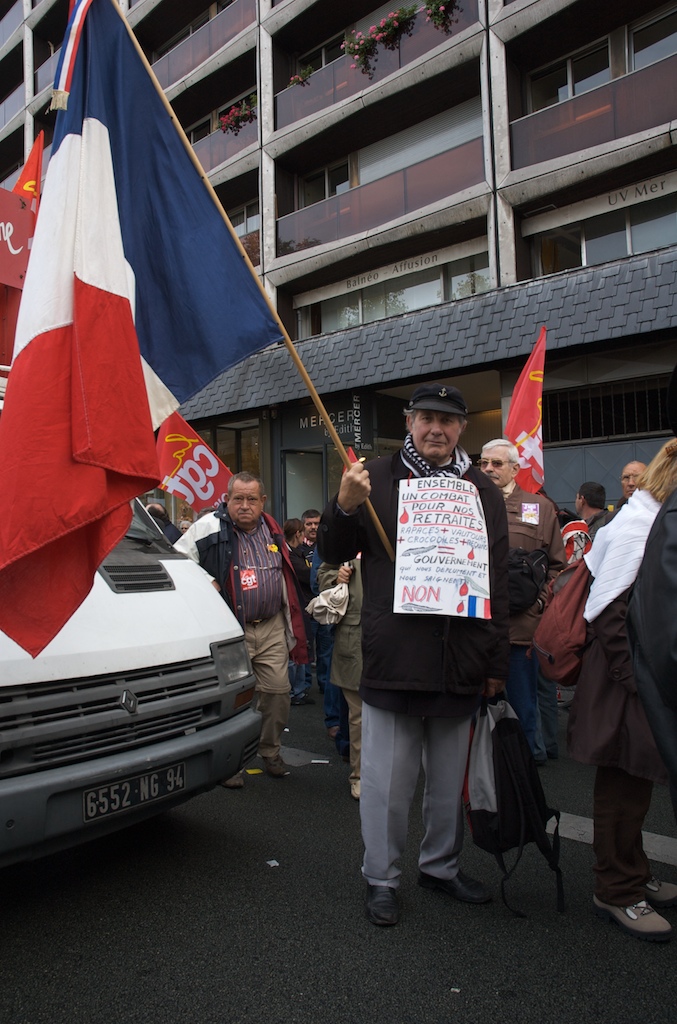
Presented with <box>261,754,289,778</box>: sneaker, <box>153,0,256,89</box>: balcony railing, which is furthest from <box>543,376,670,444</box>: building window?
<box>153,0,256,89</box>: balcony railing

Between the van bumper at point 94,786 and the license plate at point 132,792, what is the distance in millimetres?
13

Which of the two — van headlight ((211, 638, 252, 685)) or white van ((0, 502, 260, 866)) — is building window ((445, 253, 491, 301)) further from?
white van ((0, 502, 260, 866))

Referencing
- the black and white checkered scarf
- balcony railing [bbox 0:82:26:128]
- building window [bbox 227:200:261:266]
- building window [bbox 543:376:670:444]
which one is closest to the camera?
the black and white checkered scarf

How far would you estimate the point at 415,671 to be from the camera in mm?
3020

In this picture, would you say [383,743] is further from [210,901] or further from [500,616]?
[210,901]

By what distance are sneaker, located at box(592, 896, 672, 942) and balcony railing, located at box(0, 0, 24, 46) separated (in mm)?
31457

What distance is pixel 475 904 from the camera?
317cm

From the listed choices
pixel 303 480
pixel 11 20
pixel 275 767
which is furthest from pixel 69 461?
pixel 11 20

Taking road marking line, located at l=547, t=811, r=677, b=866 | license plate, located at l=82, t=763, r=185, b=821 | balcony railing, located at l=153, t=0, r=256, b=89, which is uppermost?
balcony railing, located at l=153, t=0, r=256, b=89

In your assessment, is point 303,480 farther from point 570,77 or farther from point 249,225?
point 570,77

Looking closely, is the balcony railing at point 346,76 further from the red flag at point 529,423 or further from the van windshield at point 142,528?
the van windshield at point 142,528

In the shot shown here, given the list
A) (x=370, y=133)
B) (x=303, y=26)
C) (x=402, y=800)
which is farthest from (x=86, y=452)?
(x=303, y=26)

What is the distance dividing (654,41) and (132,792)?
14926 mm

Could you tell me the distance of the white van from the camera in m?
2.73
